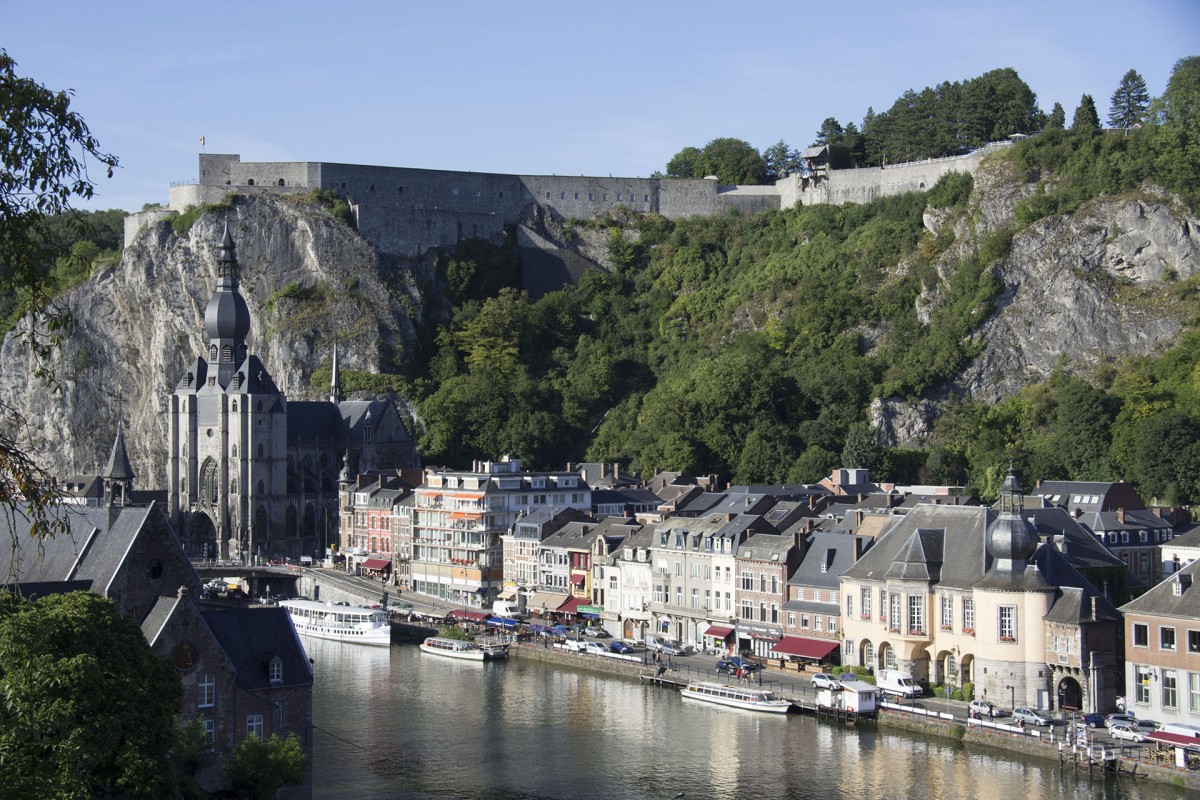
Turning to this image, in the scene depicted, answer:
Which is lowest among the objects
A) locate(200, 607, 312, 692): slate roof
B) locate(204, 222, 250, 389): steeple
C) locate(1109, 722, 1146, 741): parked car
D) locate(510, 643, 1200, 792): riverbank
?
locate(510, 643, 1200, 792): riverbank

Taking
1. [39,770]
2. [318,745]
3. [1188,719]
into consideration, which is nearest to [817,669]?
[1188,719]

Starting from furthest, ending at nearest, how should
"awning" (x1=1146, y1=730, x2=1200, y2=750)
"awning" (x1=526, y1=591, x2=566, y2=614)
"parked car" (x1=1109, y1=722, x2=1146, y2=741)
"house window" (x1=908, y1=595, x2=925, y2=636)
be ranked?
1. "awning" (x1=526, y1=591, x2=566, y2=614)
2. "house window" (x1=908, y1=595, x2=925, y2=636)
3. "parked car" (x1=1109, y1=722, x2=1146, y2=741)
4. "awning" (x1=1146, y1=730, x2=1200, y2=750)

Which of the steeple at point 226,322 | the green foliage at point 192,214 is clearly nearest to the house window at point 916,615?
the steeple at point 226,322

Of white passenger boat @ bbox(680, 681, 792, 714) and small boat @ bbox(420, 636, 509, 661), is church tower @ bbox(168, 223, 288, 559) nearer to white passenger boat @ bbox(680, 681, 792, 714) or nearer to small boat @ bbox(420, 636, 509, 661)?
small boat @ bbox(420, 636, 509, 661)

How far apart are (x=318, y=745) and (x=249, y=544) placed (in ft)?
153

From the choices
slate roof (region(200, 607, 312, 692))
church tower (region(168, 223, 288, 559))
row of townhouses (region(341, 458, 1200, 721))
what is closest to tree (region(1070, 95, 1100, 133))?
row of townhouses (region(341, 458, 1200, 721))

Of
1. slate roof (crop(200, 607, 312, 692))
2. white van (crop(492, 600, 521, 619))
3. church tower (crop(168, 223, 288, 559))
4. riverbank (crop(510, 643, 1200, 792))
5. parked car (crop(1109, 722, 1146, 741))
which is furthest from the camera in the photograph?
church tower (crop(168, 223, 288, 559))

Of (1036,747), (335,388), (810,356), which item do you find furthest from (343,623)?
(335,388)

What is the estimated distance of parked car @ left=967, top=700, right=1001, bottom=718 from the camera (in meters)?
42.5

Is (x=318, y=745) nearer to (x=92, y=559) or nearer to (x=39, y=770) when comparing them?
(x=92, y=559)

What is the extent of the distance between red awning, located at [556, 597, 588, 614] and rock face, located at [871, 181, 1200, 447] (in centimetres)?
2487

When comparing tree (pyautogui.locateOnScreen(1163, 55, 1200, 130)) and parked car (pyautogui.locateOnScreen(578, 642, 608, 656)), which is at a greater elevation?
tree (pyautogui.locateOnScreen(1163, 55, 1200, 130))

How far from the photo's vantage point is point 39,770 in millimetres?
21016

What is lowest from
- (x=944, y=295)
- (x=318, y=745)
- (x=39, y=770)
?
(x=318, y=745)
